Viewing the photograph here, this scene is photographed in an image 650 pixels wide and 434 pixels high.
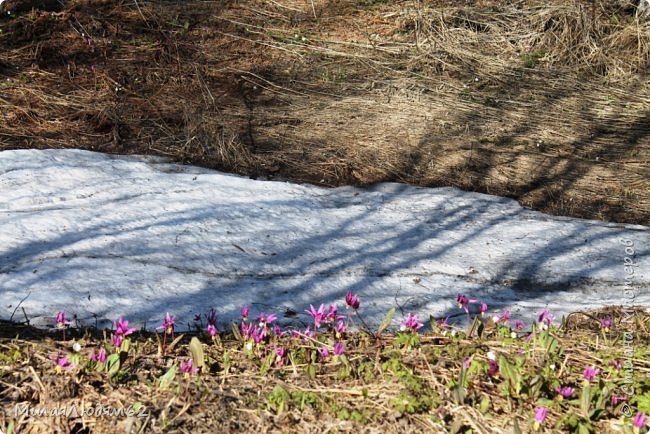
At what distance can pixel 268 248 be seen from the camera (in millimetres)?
3869

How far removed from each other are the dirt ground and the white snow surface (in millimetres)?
469

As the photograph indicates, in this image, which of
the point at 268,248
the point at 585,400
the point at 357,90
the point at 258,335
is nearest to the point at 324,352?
the point at 258,335

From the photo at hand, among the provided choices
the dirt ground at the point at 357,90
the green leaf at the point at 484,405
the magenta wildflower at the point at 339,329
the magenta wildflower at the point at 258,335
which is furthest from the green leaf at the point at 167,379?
the dirt ground at the point at 357,90

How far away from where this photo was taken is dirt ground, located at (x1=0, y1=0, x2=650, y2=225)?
5.13 m

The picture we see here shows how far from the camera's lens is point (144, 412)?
6.98ft

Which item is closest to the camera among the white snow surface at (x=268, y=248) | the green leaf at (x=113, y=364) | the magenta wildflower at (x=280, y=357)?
the green leaf at (x=113, y=364)

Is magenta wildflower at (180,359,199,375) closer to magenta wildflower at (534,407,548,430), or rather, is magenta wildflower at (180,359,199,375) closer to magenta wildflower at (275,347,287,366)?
magenta wildflower at (275,347,287,366)

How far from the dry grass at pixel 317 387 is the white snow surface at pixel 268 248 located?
715 mm

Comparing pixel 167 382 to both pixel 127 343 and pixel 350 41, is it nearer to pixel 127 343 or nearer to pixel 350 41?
pixel 127 343

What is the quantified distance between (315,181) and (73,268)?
6.04 feet

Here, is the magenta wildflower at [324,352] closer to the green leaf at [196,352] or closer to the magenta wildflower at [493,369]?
the green leaf at [196,352]

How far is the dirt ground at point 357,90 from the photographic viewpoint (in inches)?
202

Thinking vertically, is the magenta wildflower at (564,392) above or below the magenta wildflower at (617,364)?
above

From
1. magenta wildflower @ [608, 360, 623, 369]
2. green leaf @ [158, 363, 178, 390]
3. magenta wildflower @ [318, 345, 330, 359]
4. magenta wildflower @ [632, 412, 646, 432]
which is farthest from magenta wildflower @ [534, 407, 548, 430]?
green leaf @ [158, 363, 178, 390]
